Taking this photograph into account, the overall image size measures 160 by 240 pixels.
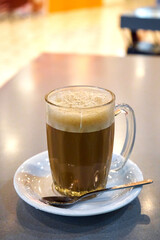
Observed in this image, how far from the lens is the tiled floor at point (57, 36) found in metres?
3.95

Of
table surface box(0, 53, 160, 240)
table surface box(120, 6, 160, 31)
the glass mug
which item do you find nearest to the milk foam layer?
the glass mug

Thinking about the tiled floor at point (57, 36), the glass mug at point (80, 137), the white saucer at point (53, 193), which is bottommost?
the tiled floor at point (57, 36)

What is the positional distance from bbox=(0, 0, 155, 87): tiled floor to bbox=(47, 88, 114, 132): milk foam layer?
2.51 m

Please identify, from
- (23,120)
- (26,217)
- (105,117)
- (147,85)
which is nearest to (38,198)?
(26,217)

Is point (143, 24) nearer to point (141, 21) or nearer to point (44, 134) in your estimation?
point (141, 21)

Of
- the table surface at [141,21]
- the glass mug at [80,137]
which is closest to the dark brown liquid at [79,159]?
the glass mug at [80,137]

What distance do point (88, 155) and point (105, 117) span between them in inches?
2.4

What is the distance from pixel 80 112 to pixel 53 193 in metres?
0.13

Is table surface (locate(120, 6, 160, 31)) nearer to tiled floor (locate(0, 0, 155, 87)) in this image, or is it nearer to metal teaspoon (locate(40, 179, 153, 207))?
tiled floor (locate(0, 0, 155, 87))

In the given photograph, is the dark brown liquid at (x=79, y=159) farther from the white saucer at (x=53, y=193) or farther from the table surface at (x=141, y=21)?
the table surface at (x=141, y=21)

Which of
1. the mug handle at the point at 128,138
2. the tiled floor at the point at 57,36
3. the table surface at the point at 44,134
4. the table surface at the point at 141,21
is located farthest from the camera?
the tiled floor at the point at 57,36

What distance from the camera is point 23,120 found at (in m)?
0.77

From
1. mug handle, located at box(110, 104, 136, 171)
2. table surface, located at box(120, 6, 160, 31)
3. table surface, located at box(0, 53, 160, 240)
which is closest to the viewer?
table surface, located at box(0, 53, 160, 240)

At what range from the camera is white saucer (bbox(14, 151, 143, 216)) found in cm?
44
